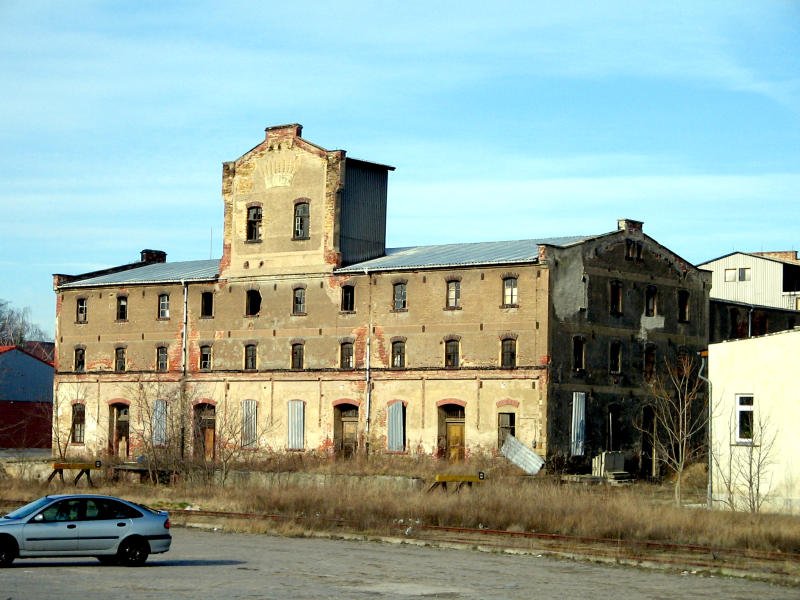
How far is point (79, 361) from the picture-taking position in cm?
6016

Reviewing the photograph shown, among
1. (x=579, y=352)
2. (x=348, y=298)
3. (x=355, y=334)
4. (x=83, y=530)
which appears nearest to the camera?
(x=83, y=530)

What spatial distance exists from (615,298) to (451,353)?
21.8ft

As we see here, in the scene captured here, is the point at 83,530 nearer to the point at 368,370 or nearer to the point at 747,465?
the point at 747,465

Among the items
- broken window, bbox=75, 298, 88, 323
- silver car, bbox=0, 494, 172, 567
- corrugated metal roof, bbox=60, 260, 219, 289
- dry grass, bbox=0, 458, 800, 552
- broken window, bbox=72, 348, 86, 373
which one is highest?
corrugated metal roof, bbox=60, 260, 219, 289

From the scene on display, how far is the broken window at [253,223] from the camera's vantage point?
2201 inches

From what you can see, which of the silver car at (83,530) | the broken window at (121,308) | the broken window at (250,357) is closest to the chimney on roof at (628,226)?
the broken window at (250,357)

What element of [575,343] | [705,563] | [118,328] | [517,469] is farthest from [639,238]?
[705,563]

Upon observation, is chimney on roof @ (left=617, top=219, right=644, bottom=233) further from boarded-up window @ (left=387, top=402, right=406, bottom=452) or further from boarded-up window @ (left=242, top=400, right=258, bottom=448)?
boarded-up window @ (left=242, top=400, right=258, bottom=448)

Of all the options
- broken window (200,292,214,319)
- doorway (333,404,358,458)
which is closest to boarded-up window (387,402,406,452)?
doorway (333,404,358,458)

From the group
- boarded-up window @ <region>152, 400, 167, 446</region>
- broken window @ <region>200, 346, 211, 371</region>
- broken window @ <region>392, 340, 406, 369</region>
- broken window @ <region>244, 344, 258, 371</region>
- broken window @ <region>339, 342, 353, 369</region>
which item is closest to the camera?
broken window @ <region>392, 340, 406, 369</region>

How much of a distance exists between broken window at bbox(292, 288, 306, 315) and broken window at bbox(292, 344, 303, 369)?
1396mm

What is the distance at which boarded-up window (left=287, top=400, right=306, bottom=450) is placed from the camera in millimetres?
52812

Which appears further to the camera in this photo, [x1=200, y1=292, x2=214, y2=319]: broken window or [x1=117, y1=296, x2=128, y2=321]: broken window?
[x1=117, y1=296, x2=128, y2=321]: broken window

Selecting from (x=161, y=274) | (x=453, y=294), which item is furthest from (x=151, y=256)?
(x=453, y=294)
